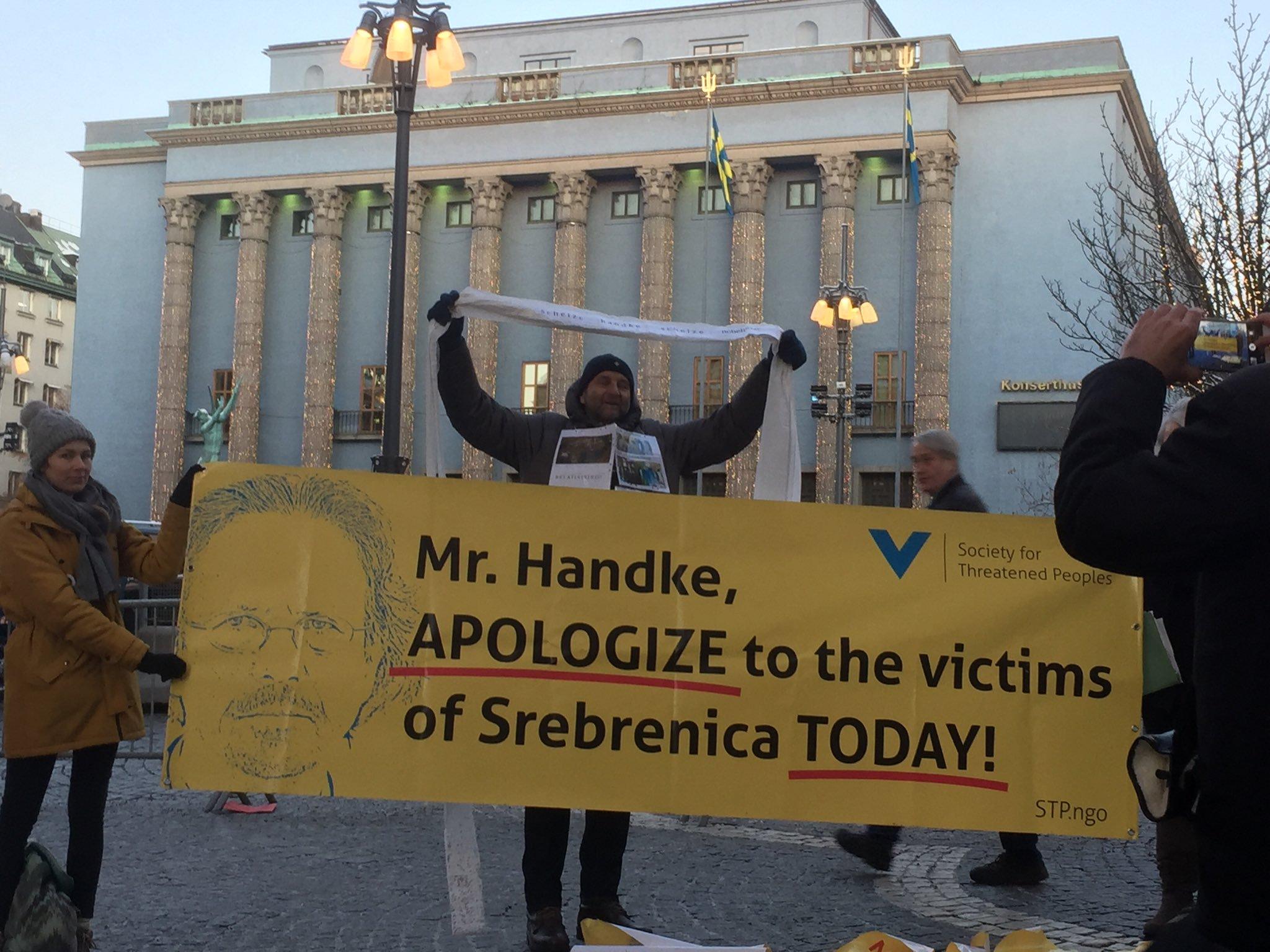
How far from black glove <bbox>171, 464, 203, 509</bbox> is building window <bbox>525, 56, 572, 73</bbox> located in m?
52.9

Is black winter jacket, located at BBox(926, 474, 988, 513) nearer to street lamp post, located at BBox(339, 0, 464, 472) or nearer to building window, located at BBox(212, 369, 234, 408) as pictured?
street lamp post, located at BBox(339, 0, 464, 472)

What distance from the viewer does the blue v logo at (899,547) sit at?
4.89 m

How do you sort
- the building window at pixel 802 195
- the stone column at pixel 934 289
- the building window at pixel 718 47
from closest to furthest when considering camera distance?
1. the stone column at pixel 934 289
2. the building window at pixel 802 195
3. the building window at pixel 718 47

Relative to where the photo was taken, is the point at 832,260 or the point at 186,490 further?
the point at 832,260

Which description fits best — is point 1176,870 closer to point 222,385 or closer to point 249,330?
point 249,330

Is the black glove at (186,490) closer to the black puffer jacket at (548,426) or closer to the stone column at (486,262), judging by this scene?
the black puffer jacket at (548,426)

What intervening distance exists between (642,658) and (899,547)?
3.07ft

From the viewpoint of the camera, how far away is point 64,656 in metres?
5.00

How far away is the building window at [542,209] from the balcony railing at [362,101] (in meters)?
6.55

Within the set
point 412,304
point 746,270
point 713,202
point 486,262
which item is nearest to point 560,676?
point 746,270

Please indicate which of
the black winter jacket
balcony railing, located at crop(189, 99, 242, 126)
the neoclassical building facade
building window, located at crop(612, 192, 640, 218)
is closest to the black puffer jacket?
the black winter jacket

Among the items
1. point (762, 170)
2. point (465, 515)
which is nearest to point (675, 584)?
point (465, 515)

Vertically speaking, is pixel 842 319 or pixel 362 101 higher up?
pixel 362 101

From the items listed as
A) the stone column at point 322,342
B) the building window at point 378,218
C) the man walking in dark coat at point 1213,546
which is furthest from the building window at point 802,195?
the man walking in dark coat at point 1213,546
